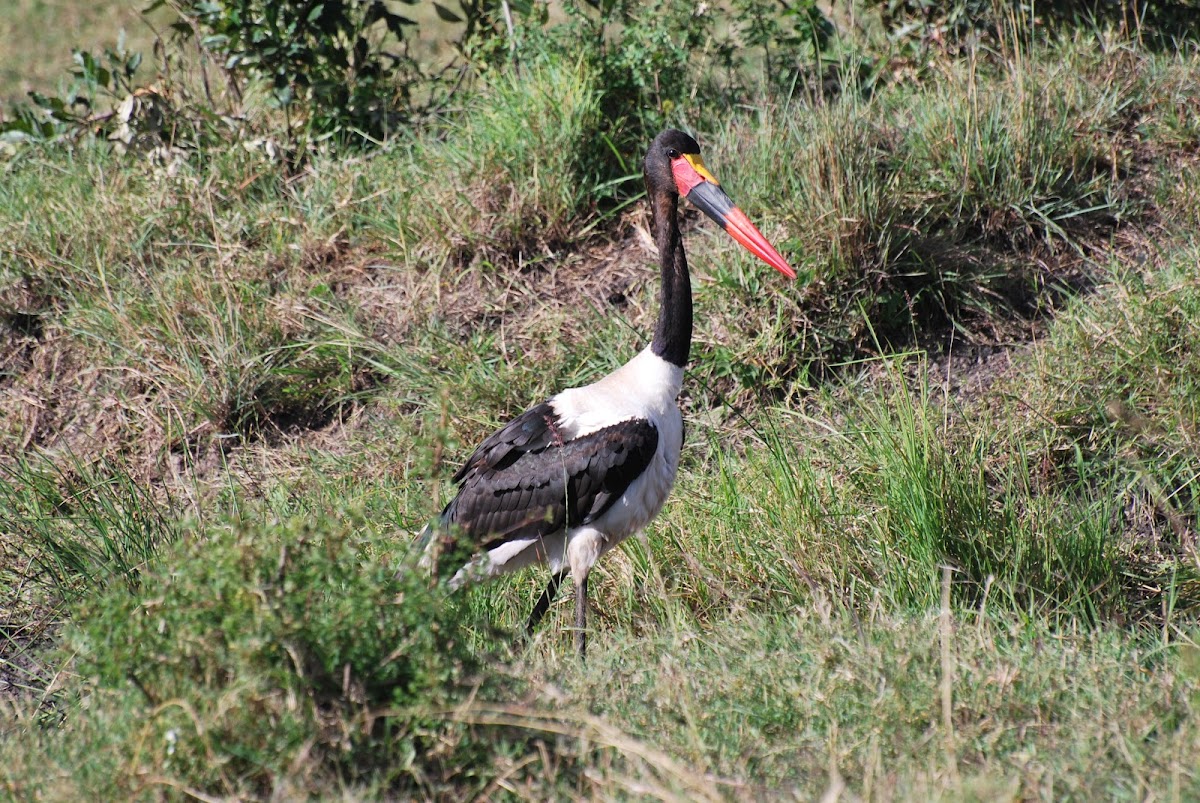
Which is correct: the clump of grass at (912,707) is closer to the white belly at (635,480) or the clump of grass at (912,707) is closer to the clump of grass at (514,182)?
the white belly at (635,480)

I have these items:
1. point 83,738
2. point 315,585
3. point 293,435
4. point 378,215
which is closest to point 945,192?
point 378,215

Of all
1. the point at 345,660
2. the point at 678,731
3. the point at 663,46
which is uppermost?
the point at 663,46

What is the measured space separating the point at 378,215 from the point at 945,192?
220cm

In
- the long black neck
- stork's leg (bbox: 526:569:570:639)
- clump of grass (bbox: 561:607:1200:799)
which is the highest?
the long black neck

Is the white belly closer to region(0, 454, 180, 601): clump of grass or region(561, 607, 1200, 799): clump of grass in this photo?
region(561, 607, 1200, 799): clump of grass

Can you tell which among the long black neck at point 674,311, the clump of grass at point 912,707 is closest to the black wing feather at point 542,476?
the long black neck at point 674,311

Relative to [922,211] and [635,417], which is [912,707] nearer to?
[635,417]

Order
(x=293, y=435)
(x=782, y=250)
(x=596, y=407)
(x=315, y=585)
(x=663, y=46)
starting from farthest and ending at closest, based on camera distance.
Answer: (x=663, y=46) → (x=293, y=435) → (x=782, y=250) → (x=596, y=407) → (x=315, y=585)

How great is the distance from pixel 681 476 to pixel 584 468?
2.41ft

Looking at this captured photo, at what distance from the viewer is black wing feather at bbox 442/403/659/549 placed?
11.7ft

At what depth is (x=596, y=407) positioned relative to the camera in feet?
12.1

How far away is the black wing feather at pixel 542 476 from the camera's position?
11.7ft

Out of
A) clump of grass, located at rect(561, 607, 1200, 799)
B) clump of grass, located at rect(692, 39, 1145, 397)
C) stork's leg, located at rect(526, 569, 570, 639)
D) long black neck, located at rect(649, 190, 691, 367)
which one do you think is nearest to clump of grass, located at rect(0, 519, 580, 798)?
clump of grass, located at rect(561, 607, 1200, 799)

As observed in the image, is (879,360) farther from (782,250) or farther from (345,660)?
(345,660)
